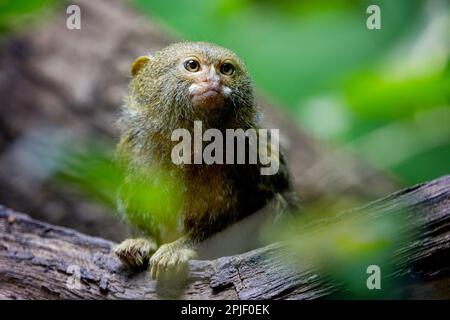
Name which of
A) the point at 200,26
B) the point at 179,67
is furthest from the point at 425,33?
the point at 179,67

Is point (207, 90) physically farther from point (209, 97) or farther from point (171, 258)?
point (171, 258)

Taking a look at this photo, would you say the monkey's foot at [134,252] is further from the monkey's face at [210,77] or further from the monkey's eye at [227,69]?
the monkey's eye at [227,69]

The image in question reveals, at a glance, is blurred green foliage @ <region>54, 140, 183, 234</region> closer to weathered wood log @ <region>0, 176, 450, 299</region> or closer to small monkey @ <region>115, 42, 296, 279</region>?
small monkey @ <region>115, 42, 296, 279</region>

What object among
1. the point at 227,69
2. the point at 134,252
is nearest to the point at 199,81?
the point at 227,69

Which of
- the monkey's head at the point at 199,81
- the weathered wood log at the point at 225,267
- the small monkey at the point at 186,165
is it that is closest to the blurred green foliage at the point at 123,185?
the small monkey at the point at 186,165

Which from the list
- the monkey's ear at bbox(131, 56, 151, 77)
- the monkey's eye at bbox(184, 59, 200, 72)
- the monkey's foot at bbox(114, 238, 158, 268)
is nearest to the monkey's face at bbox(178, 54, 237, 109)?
the monkey's eye at bbox(184, 59, 200, 72)
